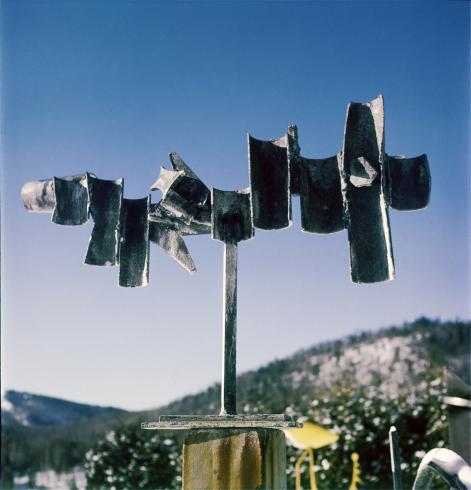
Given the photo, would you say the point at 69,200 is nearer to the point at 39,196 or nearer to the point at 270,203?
the point at 39,196

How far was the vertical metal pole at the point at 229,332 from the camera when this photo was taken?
2.21 meters

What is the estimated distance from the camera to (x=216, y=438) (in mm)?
1994

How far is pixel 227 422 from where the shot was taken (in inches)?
78.3

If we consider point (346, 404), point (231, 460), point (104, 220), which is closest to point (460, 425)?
point (231, 460)

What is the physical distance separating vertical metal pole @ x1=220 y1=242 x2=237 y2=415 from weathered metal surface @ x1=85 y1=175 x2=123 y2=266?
0.50 m

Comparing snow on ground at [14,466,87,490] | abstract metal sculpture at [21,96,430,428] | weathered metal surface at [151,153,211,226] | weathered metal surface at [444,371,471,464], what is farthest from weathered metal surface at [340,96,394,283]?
snow on ground at [14,466,87,490]

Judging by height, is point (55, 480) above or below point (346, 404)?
below

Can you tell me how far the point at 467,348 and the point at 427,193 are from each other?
27.5ft

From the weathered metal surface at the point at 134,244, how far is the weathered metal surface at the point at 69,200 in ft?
0.62

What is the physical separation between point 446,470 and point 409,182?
105cm

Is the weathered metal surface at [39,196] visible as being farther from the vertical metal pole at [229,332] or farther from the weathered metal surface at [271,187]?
the weathered metal surface at [271,187]

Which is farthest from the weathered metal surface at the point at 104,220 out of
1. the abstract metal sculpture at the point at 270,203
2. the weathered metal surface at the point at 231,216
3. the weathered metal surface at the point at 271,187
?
the weathered metal surface at the point at 271,187

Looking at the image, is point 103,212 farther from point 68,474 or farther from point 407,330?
point 407,330

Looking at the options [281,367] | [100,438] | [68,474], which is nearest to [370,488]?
[281,367]
